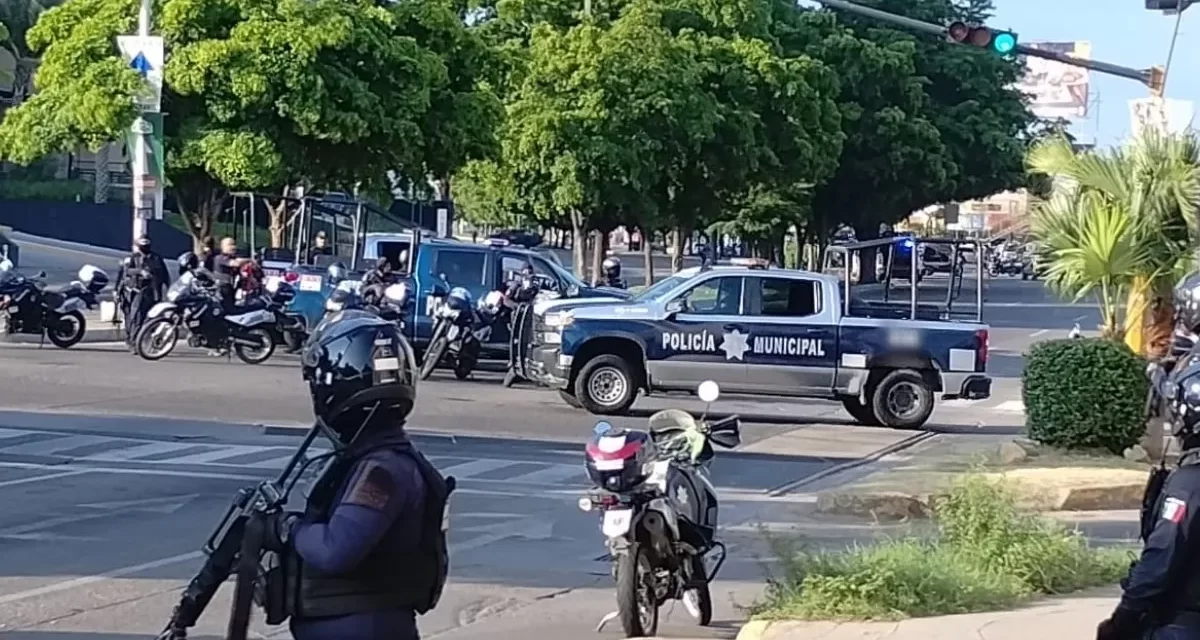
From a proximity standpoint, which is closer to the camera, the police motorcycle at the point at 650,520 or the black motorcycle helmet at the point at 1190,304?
the black motorcycle helmet at the point at 1190,304

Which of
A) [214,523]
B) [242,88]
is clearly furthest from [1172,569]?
[242,88]

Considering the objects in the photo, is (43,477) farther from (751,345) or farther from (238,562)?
(238,562)

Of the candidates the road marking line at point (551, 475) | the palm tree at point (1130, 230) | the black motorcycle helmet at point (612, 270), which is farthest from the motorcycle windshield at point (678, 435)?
the black motorcycle helmet at point (612, 270)

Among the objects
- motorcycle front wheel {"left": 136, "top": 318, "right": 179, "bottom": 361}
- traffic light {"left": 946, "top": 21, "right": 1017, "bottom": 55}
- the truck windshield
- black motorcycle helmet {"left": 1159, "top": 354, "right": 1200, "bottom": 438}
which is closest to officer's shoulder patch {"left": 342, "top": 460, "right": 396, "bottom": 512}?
black motorcycle helmet {"left": 1159, "top": 354, "right": 1200, "bottom": 438}

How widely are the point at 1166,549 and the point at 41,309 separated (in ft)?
75.8

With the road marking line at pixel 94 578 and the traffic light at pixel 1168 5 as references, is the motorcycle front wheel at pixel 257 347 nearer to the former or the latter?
the traffic light at pixel 1168 5

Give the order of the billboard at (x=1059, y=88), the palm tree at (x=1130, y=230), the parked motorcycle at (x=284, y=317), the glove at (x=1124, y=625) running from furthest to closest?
the billboard at (x=1059, y=88) < the parked motorcycle at (x=284, y=317) < the palm tree at (x=1130, y=230) < the glove at (x=1124, y=625)

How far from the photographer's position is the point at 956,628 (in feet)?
28.5

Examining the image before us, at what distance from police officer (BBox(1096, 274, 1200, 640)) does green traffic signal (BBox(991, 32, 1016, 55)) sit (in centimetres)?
1960

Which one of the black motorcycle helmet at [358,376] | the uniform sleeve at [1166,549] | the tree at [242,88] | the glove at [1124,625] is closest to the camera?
the black motorcycle helmet at [358,376]

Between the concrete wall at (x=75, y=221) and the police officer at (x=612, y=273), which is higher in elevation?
the concrete wall at (x=75, y=221)

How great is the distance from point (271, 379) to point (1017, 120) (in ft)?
154

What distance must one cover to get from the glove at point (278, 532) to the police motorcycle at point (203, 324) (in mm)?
20917

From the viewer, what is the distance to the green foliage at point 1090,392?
50.1 ft
